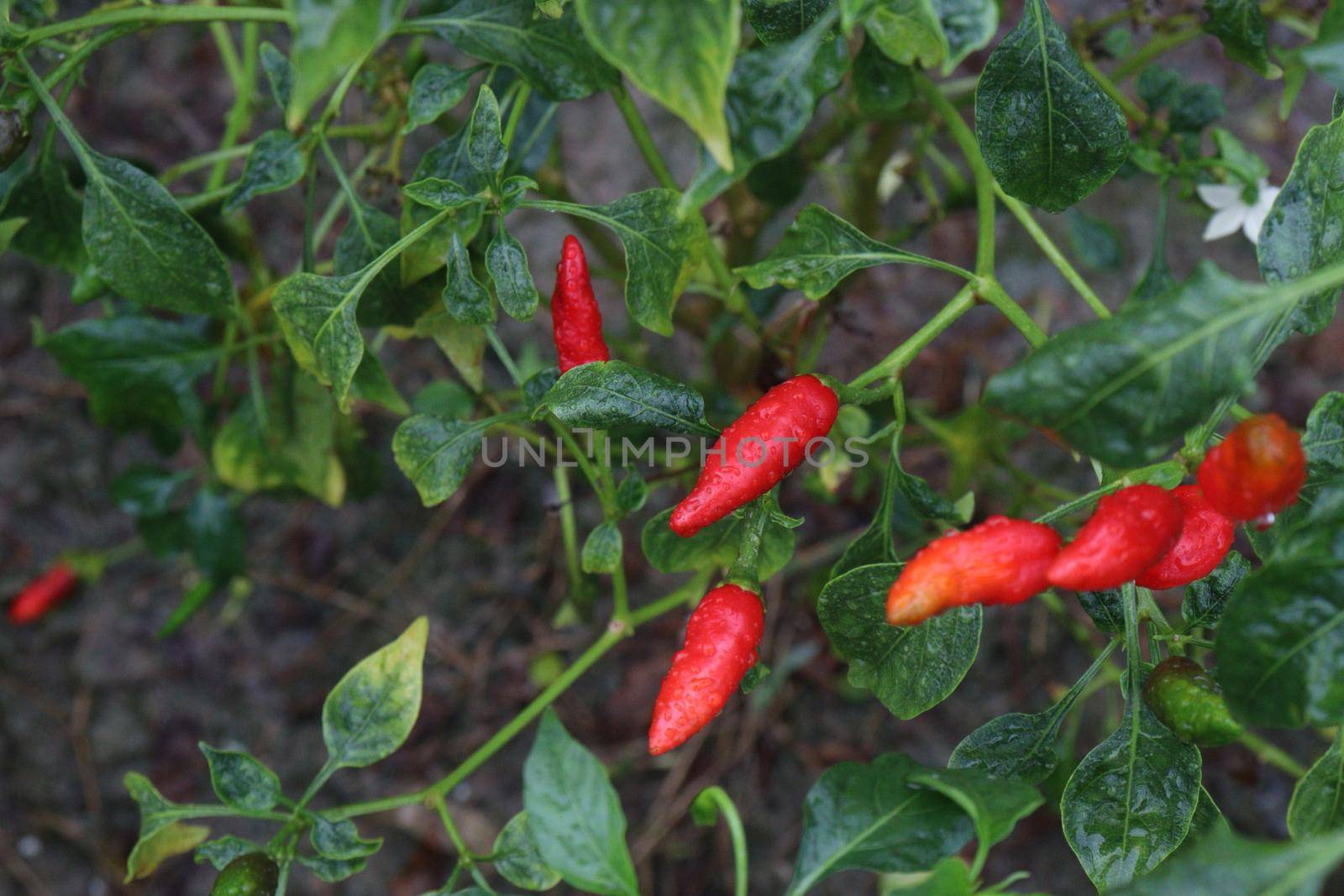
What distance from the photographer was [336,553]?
230 cm

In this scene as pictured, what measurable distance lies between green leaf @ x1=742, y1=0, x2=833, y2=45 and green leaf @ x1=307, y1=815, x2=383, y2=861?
0.87 meters

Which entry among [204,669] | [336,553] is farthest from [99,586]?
[336,553]

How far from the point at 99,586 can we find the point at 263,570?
1.18ft

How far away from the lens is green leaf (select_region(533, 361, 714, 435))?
2.96 ft

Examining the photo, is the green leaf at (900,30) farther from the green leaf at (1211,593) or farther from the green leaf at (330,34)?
the green leaf at (1211,593)

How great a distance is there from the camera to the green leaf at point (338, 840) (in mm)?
1069

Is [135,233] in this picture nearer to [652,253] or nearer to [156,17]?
[156,17]

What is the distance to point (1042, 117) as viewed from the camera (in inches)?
37.0

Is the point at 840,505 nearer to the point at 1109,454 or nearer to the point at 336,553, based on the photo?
the point at 336,553

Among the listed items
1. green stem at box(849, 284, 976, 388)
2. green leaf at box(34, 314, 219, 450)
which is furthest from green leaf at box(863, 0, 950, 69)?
green leaf at box(34, 314, 219, 450)

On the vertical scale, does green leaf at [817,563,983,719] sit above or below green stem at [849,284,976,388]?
below

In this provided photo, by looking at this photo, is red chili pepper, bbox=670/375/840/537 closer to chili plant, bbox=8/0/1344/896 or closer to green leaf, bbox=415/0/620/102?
chili plant, bbox=8/0/1344/896

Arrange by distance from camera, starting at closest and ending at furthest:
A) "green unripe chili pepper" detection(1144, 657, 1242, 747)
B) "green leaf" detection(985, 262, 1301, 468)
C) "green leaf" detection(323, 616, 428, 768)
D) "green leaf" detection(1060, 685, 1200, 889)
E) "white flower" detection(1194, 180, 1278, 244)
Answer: "green leaf" detection(985, 262, 1301, 468) < "green unripe chili pepper" detection(1144, 657, 1242, 747) < "green leaf" detection(1060, 685, 1200, 889) < "green leaf" detection(323, 616, 428, 768) < "white flower" detection(1194, 180, 1278, 244)

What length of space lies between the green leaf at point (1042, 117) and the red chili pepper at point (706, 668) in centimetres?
46
